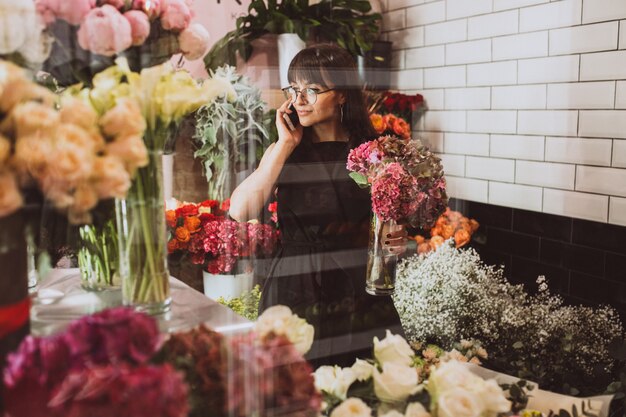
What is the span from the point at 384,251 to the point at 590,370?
0.63 metres

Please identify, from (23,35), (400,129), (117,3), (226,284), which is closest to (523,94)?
(400,129)

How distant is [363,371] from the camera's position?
0.87 m

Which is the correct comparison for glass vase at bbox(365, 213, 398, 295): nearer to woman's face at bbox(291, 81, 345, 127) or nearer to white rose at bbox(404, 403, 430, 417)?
woman's face at bbox(291, 81, 345, 127)

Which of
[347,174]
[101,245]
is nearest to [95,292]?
[101,245]

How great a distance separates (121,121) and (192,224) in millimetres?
315

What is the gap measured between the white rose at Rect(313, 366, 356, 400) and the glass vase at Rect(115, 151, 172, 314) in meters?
0.23

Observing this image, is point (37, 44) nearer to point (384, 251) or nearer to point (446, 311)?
point (384, 251)

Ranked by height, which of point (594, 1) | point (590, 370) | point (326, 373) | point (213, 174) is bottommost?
point (590, 370)

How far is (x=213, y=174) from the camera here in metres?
1.13

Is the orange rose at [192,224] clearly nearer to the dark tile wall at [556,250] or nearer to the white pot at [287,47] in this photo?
the white pot at [287,47]

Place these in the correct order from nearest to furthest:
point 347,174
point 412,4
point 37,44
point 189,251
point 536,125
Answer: point 37,44 → point 189,251 → point 347,174 → point 536,125 → point 412,4

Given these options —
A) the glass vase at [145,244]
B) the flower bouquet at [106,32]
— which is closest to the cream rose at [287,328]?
the glass vase at [145,244]

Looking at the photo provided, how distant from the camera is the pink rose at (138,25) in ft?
2.48

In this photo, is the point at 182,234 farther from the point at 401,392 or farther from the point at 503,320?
the point at 503,320
